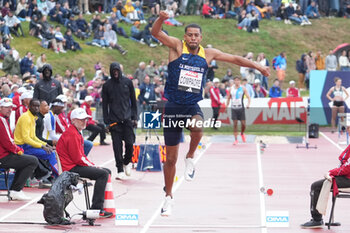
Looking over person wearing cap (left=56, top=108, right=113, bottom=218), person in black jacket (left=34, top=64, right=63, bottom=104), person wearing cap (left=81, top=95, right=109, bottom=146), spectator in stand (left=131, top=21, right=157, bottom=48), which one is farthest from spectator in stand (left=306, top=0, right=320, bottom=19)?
person wearing cap (left=56, top=108, right=113, bottom=218)

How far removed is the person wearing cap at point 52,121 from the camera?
50.7 feet

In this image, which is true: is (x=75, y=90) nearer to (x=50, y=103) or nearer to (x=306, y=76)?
(x=50, y=103)

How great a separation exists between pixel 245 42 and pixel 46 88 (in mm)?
28763

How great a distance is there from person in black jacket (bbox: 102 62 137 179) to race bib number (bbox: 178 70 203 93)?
6.01 m

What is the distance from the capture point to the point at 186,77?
9.73 m

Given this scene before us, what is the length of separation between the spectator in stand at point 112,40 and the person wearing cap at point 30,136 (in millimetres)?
23530

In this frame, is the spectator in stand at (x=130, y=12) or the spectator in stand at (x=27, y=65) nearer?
the spectator in stand at (x=27, y=65)

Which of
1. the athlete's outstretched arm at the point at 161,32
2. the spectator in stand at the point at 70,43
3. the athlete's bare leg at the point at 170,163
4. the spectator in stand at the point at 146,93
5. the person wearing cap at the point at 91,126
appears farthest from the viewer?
the spectator in stand at the point at 70,43

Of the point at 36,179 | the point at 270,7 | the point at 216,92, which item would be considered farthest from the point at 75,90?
the point at 270,7

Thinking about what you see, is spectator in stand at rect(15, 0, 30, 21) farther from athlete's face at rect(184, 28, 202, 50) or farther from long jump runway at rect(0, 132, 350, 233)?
athlete's face at rect(184, 28, 202, 50)

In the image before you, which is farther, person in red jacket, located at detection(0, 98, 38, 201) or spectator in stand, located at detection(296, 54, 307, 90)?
spectator in stand, located at detection(296, 54, 307, 90)

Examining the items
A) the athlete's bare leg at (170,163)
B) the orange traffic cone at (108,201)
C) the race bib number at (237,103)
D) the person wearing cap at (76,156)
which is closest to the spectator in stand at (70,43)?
the race bib number at (237,103)

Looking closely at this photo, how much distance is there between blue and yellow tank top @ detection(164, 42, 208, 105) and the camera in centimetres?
973

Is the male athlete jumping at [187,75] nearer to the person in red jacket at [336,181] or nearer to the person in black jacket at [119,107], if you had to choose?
the person in red jacket at [336,181]
